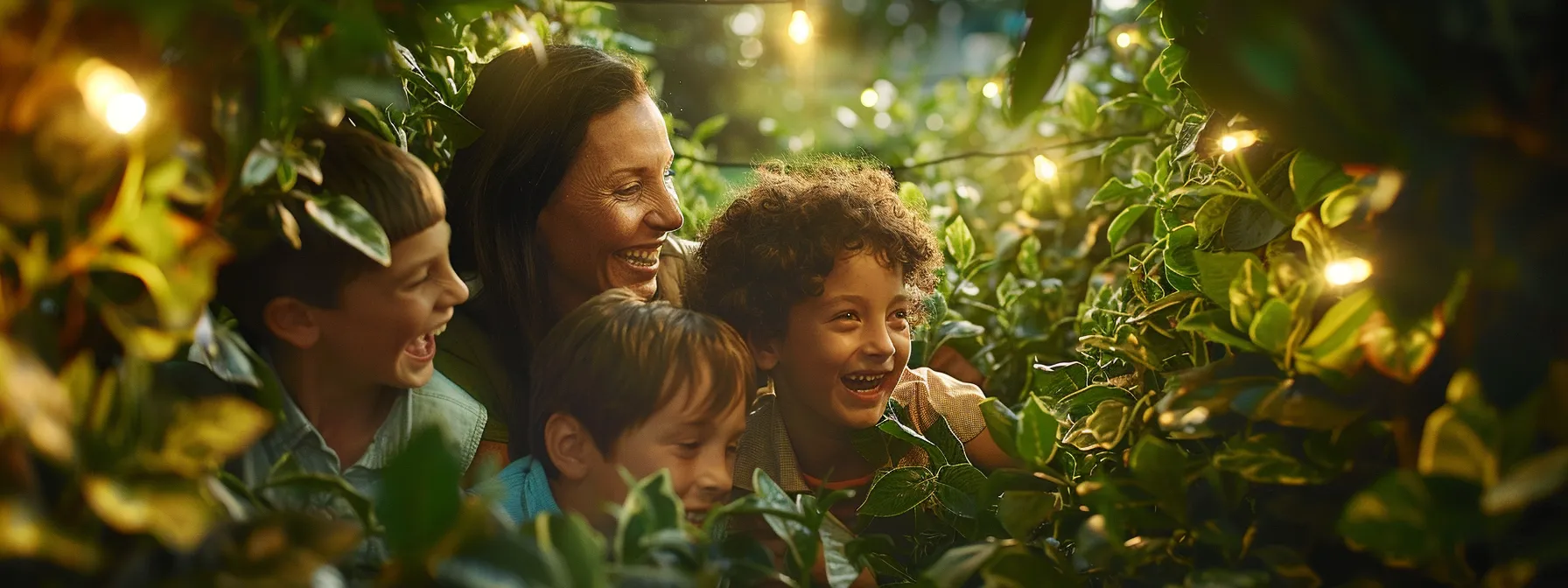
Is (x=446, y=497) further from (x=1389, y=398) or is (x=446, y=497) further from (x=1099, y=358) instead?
(x=1099, y=358)

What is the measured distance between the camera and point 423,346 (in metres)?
0.92

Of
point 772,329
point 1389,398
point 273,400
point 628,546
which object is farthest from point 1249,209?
point 273,400

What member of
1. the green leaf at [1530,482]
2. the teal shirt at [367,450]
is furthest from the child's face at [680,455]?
the green leaf at [1530,482]

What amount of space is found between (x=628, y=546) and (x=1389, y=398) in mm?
497

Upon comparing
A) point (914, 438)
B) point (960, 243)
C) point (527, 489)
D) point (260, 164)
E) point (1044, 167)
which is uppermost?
point (1044, 167)

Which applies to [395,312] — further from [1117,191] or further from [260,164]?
[1117,191]

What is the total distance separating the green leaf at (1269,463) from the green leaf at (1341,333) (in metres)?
0.06

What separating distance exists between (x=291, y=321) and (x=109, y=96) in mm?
306

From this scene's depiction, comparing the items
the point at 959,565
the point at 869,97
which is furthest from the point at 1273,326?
the point at 869,97

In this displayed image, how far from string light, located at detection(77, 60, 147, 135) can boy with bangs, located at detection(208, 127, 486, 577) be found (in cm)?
17

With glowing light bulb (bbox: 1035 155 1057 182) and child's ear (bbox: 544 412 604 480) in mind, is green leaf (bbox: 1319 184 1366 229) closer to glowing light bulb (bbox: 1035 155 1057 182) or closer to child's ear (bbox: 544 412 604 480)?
child's ear (bbox: 544 412 604 480)

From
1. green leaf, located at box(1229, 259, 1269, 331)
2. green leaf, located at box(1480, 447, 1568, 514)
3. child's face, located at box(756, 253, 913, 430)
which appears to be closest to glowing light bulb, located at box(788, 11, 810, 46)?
child's face, located at box(756, 253, 913, 430)

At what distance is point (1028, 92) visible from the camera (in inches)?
27.8

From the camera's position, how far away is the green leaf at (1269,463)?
718 millimetres
